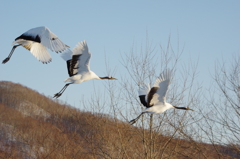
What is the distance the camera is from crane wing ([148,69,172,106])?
9047mm

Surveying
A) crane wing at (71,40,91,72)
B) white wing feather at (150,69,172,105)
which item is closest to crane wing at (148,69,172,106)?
white wing feather at (150,69,172,105)

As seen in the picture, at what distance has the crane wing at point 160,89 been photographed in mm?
9047

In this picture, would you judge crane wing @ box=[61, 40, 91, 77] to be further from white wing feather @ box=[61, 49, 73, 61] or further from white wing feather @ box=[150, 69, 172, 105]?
white wing feather @ box=[150, 69, 172, 105]

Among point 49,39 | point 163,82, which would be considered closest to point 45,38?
point 49,39

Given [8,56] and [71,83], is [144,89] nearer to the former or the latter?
[71,83]

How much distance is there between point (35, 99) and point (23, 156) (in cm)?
2658

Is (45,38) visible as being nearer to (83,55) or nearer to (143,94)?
(83,55)

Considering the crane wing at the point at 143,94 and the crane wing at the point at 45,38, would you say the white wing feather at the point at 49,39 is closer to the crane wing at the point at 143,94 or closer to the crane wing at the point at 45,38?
the crane wing at the point at 45,38

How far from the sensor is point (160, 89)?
9258 millimetres

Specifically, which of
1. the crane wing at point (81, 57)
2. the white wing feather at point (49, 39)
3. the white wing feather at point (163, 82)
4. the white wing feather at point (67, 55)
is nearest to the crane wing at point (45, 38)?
the white wing feather at point (49, 39)

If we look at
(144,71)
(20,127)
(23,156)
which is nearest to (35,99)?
(20,127)

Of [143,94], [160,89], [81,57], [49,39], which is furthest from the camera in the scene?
[143,94]

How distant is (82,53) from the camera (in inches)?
345

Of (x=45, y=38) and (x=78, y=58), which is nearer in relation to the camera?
(x=45, y=38)
